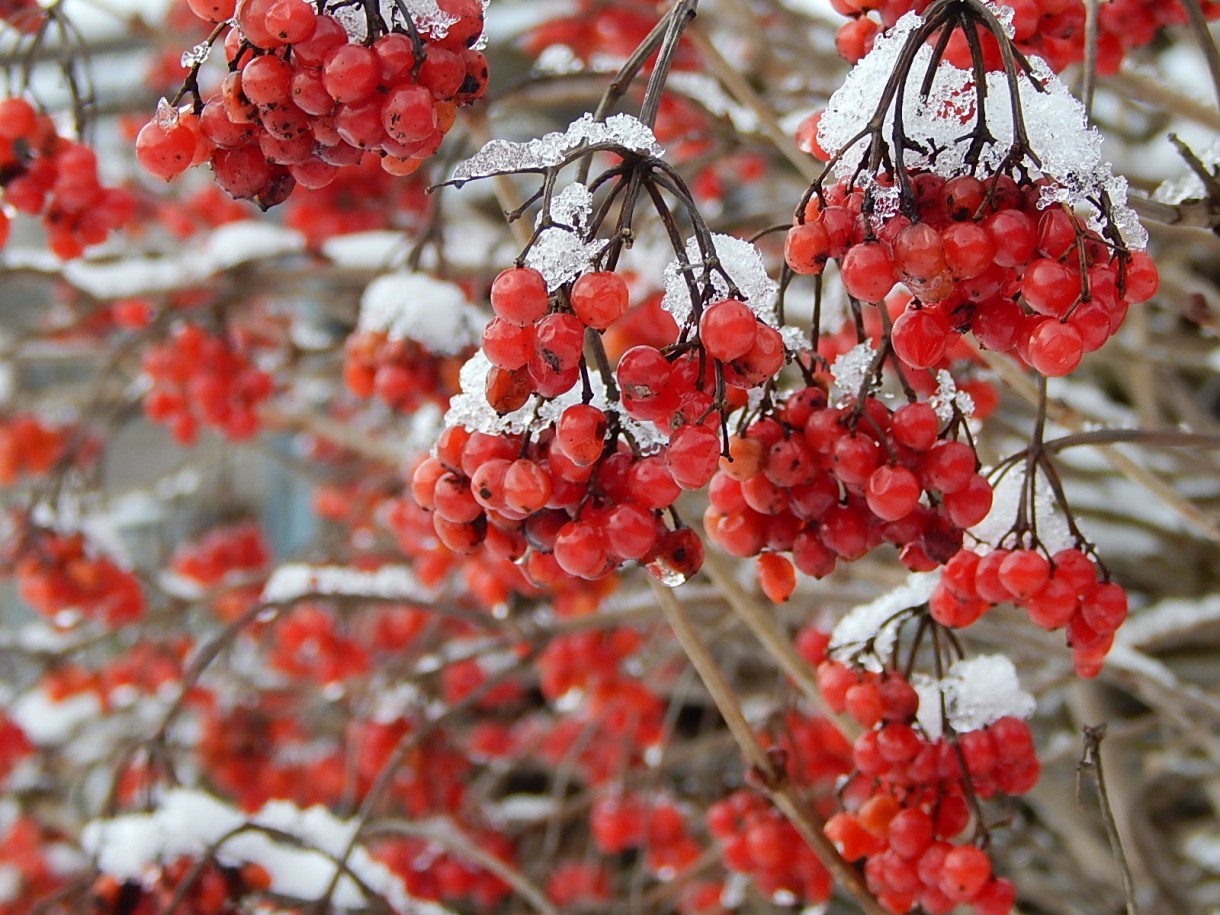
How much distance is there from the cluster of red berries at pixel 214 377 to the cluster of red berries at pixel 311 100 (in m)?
1.22

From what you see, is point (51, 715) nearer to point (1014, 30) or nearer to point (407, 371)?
point (407, 371)

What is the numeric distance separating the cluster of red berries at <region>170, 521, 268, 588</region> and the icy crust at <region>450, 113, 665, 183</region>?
6.80ft

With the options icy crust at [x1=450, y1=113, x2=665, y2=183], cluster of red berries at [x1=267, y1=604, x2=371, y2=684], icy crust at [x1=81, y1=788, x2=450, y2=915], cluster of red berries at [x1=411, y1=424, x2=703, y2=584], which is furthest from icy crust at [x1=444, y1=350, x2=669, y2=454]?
cluster of red berries at [x1=267, y1=604, x2=371, y2=684]

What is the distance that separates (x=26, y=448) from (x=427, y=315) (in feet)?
4.34

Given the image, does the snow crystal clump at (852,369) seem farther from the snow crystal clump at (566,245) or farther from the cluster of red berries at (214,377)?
the cluster of red berries at (214,377)

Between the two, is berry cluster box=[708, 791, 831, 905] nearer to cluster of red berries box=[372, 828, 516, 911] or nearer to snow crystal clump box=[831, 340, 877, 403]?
cluster of red berries box=[372, 828, 516, 911]

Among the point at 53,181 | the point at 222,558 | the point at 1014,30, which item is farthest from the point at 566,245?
the point at 222,558

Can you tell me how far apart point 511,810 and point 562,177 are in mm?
1367

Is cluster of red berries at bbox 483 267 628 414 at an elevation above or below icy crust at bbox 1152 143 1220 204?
below

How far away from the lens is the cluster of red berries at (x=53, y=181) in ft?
3.46

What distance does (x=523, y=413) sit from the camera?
2.20ft

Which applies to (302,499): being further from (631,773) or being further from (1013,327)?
(1013,327)

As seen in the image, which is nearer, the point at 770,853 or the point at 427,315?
the point at 770,853

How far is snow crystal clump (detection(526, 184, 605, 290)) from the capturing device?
2.02 feet
